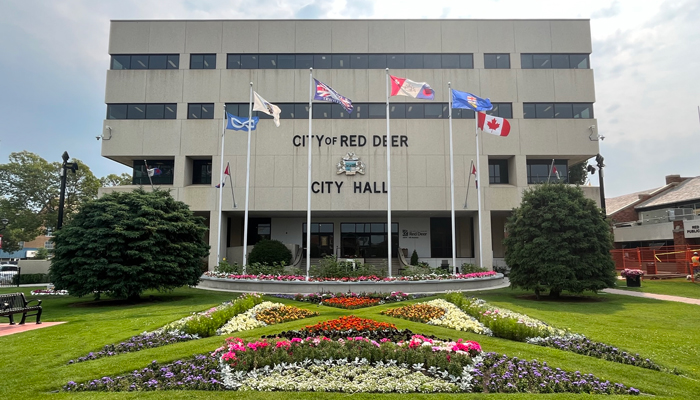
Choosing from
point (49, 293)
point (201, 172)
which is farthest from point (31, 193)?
point (49, 293)

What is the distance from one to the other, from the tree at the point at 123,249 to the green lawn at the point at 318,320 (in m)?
0.96

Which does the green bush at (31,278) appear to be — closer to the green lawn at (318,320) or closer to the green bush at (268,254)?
the green bush at (268,254)

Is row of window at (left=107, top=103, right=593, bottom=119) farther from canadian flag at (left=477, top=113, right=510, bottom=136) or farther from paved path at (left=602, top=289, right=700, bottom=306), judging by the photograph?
paved path at (left=602, top=289, right=700, bottom=306)

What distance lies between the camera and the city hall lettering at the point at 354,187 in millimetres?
29672

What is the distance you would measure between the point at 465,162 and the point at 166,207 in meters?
20.2

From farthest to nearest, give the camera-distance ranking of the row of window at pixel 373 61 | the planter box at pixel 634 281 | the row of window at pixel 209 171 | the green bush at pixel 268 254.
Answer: the row of window at pixel 373 61 < the row of window at pixel 209 171 < the green bush at pixel 268 254 < the planter box at pixel 634 281

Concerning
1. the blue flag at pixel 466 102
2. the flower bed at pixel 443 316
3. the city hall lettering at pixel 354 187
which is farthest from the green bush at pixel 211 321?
the city hall lettering at pixel 354 187

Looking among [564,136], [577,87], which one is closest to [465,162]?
[564,136]

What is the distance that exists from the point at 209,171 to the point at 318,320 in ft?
76.4

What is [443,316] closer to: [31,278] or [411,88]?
[411,88]

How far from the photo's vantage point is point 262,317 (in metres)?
11.7

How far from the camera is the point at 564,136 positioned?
30.2 meters

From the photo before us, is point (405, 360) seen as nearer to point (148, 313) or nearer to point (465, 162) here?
point (148, 313)

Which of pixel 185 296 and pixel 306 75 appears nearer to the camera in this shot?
pixel 185 296
